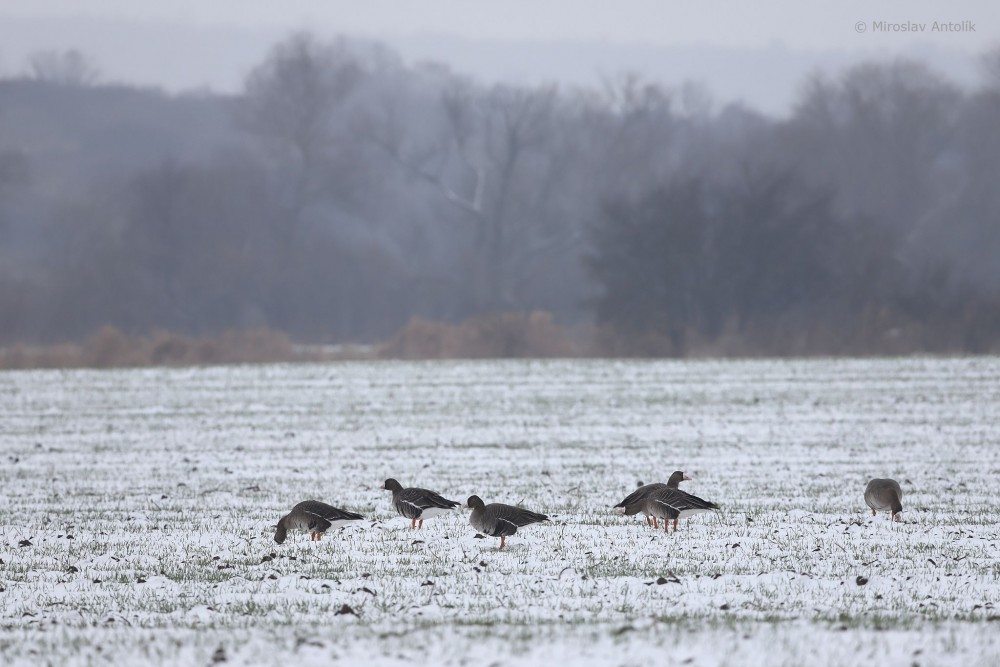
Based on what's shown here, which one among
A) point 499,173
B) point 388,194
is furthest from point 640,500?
point 388,194

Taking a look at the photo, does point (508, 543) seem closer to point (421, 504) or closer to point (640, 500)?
point (421, 504)

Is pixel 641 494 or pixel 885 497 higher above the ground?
pixel 885 497

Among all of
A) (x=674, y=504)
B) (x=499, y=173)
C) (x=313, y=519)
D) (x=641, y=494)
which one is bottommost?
(x=313, y=519)

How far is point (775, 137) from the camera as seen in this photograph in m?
87.4

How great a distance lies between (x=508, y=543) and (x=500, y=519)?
0.57 metres

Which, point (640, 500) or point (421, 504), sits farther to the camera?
point (640, 500)

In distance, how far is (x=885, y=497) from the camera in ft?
38.5

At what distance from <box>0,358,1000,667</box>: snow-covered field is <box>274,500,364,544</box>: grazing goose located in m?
0.17

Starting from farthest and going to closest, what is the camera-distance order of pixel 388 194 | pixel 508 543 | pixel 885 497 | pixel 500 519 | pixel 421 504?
pixel 388 194 → pixel 885 497 → pixel 421 504 → pixel 508 543 → pixel 500 519

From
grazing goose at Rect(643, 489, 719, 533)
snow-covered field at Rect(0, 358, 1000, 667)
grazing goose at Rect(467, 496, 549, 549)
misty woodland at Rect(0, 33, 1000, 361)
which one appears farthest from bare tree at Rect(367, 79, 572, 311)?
grazing goose at Rect(467, 496, 549, 549)

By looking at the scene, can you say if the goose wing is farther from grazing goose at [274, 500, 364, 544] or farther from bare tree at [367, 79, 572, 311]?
bare tree at [367, 79, 572, 311]

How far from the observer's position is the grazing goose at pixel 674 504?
35.4 ft

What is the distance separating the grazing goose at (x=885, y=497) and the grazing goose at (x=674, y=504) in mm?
2064

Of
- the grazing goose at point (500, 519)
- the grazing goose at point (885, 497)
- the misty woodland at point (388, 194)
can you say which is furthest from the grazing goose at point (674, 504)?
the misty woodland at point (388, 194)
